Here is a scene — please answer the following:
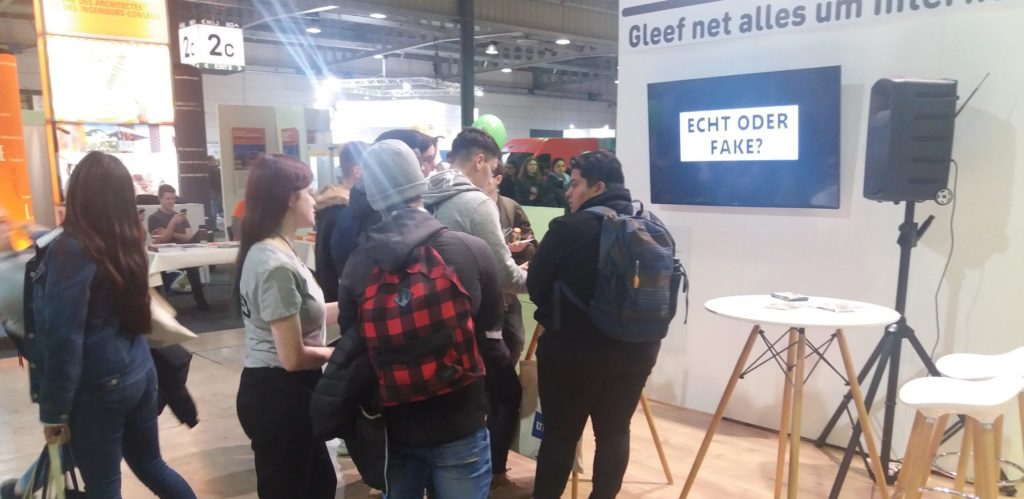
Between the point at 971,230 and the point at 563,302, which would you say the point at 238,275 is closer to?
the point at 563,302

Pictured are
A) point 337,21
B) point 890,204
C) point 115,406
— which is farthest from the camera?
point 337,21

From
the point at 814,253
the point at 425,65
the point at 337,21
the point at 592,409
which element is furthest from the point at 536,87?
the point at 592,409

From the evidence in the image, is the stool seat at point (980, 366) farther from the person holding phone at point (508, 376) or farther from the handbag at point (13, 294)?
the handbag at point (13, 294)

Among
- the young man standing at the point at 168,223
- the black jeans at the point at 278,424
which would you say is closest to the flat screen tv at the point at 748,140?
the black jeans at the point at 278,424

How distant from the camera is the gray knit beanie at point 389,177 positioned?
164 centimetres

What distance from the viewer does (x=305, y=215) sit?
197cm

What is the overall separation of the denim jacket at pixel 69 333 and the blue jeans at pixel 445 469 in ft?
2.78

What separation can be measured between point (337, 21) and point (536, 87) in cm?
850

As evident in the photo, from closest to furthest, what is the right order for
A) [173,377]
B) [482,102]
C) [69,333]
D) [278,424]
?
1. [69,333]
2. [278,424]
3. [173,377]
4. [482,102]

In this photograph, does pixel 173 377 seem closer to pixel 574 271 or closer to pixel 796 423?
pixel 574 271

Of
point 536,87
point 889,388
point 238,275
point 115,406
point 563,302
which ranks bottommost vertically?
point 889,388

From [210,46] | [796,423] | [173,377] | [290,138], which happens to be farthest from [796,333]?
[210,46]

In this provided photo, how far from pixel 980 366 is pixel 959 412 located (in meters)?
0.44

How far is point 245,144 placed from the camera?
7.73 metres
